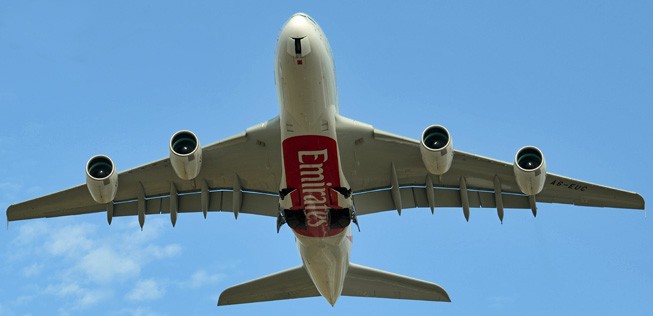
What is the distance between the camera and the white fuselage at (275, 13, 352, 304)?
76.5 feet

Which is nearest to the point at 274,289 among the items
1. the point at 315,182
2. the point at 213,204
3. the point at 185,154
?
the point at 213,204

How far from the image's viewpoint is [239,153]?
87.5 feet

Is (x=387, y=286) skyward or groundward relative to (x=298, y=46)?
groundward

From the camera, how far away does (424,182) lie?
1104 inches

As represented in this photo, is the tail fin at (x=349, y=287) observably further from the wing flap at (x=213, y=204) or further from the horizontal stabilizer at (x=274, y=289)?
the wing flap at (x=213, y=204)

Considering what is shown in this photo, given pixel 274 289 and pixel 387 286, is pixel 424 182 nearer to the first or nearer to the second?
pixel 387 286

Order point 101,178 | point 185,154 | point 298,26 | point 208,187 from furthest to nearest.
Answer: point 208,187, point 101,178, point 185,154, point 298,26

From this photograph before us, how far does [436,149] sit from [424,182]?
3861mm

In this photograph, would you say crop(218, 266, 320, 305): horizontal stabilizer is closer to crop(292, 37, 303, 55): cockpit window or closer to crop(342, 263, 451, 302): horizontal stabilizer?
crop(342, 263, 451, 302): horizontal stabilizer

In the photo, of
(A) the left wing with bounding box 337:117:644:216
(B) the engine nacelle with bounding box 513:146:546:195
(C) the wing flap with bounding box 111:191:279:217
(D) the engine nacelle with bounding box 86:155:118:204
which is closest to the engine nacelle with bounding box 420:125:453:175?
(A) the left wing with bounding box 337:117:644:216

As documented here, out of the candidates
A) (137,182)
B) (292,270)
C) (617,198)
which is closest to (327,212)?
(292,270)

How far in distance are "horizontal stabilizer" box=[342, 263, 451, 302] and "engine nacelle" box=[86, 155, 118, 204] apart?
7.72 metres

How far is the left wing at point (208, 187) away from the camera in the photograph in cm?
2644

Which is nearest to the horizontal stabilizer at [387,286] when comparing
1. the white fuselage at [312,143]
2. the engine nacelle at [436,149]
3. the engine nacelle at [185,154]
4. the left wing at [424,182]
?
the white fuselage at [312,143]
